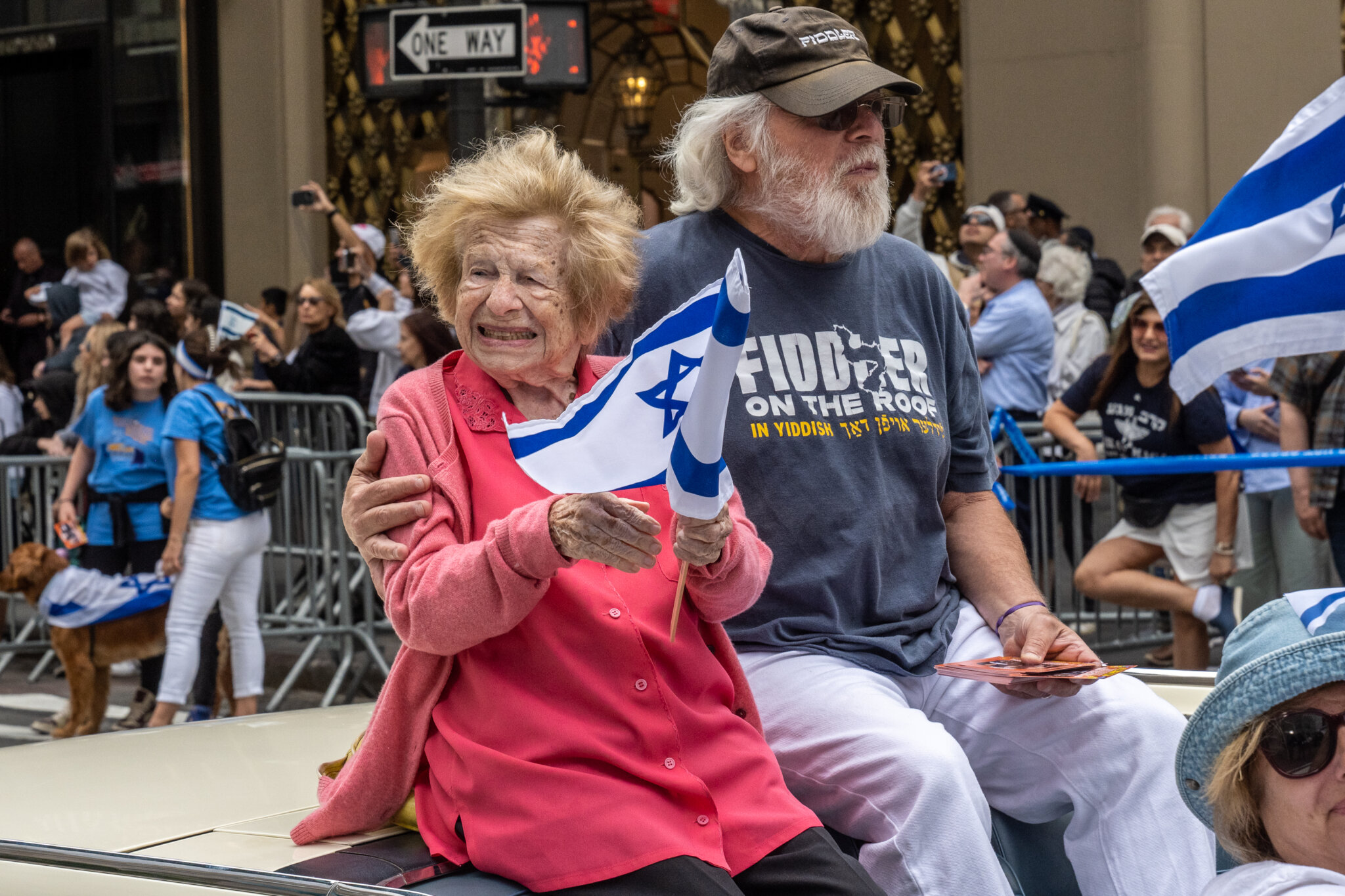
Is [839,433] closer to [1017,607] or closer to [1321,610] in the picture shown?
[1017,607]

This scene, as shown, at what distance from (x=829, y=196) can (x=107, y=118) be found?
14.0m

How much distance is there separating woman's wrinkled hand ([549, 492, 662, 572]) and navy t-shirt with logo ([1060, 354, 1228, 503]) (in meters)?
4.43

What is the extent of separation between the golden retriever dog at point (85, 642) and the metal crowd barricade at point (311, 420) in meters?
1.37

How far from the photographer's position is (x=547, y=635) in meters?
2.25

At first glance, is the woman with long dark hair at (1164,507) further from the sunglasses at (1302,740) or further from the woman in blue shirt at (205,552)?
the sunglasses at (1302,740)

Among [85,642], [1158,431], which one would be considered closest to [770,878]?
[1158,431]

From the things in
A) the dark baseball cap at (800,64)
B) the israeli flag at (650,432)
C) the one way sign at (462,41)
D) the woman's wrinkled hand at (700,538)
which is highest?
the one way sign at (462,41)

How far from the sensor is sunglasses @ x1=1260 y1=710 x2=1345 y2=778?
1684 millimetres

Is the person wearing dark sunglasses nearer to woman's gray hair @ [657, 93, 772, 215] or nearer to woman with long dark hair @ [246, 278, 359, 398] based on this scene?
woman's gray hair @ [657, 93, 772, 215]

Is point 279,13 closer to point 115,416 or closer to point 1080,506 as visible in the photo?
point 115,416

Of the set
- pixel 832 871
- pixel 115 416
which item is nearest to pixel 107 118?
pixel 115 416

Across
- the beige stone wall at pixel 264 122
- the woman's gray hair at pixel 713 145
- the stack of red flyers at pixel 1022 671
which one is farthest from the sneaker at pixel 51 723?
the beige stone wall at pixel 264 122

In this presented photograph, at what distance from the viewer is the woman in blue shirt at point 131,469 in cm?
697

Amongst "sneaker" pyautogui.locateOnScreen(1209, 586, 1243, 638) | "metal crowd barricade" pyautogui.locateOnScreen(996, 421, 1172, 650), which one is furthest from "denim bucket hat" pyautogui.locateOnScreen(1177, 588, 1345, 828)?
"metal crowd barricade" pyautogui.locateOnScreen(996, 421, 1172, 650)
